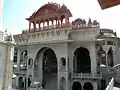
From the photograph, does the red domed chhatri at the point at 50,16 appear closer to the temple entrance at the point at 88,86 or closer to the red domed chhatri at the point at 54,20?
the red domed chhatri at the point at 54,20

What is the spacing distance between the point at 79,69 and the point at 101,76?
13.7ft

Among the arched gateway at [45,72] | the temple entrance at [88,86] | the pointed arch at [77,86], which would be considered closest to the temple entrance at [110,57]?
the temple entrance at [88,86]

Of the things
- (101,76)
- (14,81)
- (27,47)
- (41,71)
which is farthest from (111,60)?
(14,81)

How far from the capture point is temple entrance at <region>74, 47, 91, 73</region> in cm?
2147

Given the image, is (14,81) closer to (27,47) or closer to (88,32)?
(27,47)

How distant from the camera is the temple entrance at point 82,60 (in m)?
21.5

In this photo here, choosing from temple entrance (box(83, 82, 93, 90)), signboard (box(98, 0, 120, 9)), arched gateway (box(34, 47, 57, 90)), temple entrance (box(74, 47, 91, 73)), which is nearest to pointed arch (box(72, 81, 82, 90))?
temple entrance (box(83, 82, 93, 90))

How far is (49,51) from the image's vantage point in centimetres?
2448

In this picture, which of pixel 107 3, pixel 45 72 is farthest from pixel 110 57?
pixel 107 3

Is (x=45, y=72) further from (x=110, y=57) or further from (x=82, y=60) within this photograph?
(x=110, y=57)

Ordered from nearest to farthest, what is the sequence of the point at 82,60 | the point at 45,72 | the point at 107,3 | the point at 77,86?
the point at 107,3 → the point at 77,86 → the point at 82,60 → the point at 45,72

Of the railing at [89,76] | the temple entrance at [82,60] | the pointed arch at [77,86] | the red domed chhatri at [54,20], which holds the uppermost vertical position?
the red domed chhatri at [54,20]

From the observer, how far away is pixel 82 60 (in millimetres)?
22375

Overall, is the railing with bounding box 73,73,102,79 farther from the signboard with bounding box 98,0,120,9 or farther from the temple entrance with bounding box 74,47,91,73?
the signboard with bounding box 98,0,120,9
